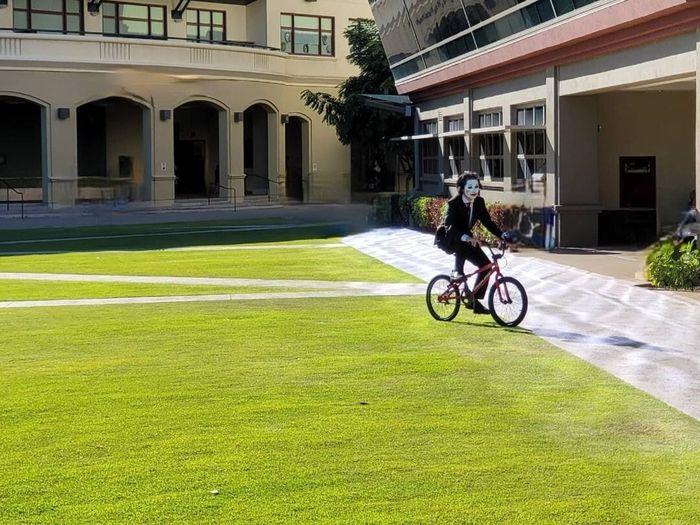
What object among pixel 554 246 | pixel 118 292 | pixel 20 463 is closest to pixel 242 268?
pixel 118 292

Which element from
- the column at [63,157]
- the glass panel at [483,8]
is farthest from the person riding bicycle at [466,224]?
the column at [63,157]

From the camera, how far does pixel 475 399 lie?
903 centimetres

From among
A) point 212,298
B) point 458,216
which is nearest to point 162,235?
point 212,298

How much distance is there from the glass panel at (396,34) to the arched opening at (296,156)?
1431 cm

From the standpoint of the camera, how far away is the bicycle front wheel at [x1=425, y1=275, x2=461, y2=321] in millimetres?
13219

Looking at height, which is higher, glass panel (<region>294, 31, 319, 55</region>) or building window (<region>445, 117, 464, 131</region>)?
glass panel (<region>294, 31, 319, 55</region>)

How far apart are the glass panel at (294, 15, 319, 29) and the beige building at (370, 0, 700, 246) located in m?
22.0

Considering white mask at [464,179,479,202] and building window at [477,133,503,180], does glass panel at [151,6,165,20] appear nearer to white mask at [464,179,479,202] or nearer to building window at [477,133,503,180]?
building window at [477,133,503,180]

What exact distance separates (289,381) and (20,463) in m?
3.09

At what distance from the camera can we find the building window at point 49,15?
4353 centimetres

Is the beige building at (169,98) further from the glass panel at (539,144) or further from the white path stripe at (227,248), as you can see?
the glass panel at (539,144)

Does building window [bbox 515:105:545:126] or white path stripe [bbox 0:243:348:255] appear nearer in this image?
building window [bbox 515:105:545:126]

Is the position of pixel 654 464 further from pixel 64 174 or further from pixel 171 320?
pixel 64 174

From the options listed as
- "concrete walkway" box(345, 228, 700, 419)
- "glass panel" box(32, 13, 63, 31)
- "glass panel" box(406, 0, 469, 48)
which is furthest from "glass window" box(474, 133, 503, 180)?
"glass panel" box(32, 13, 63, 31)
